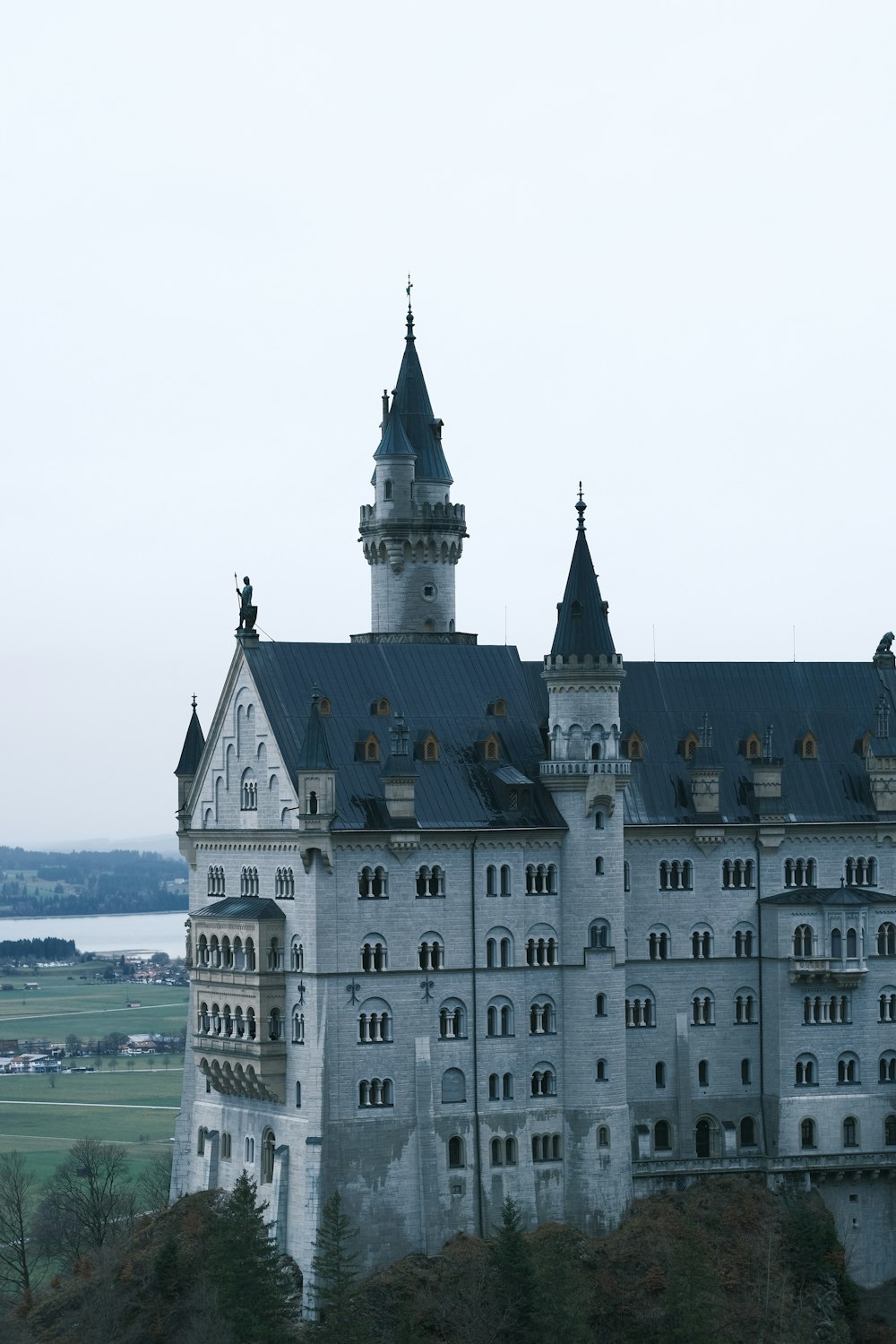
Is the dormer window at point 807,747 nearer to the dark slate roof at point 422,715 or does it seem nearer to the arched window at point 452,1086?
the dark slate roof at point 422,715

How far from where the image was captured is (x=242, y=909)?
13000 cm

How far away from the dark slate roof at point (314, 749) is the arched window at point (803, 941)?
2490 centimetres

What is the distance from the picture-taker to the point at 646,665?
458 ft

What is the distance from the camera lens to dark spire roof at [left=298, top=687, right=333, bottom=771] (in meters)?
125

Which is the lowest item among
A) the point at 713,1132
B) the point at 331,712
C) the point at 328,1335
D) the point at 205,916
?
the point at 328,1335

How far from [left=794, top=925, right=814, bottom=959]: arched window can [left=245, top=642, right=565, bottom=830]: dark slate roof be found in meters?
13.3

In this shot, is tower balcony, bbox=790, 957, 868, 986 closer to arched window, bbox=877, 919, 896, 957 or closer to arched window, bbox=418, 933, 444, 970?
arched window, bbox=877, 919, 896, 957

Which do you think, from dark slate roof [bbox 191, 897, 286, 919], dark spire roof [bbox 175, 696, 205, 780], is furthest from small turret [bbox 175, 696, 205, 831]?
dark slate roof [bbox 191, 897, 286, 919]

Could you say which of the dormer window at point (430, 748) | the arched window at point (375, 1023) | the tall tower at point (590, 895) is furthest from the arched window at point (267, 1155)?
the dormer window at point (430, 748)

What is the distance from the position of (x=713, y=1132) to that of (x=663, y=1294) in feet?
43.1

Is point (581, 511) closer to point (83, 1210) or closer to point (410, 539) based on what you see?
point (410, 539)

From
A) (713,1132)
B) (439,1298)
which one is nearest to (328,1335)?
(439,1298)

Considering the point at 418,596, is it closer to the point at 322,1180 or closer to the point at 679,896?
the point at 679,896

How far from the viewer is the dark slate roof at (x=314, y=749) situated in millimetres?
125375
